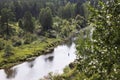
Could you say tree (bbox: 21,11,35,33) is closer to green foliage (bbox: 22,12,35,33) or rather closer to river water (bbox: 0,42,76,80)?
green foliage (bbox: 22,12,35,33)

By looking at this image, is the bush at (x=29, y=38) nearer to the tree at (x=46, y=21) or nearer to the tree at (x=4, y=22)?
the tree at (x=4, y=22)

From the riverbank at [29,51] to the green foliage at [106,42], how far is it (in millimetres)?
66279

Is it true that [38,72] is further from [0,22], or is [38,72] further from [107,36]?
[107,36]

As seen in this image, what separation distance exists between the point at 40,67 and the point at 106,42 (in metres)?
65.2

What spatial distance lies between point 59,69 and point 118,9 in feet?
203

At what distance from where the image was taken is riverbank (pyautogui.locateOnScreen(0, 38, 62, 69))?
8108 centimetres

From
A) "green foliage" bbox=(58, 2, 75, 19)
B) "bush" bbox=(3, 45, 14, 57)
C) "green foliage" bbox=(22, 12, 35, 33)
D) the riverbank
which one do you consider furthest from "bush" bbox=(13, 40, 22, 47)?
"green foliage" bbox=(58, 2, 75, 19)

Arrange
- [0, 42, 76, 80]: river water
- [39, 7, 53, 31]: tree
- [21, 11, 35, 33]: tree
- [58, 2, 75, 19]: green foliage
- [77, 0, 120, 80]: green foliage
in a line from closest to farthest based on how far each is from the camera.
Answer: [77, 0, 120, 80]: green foliage → [0, 42, 76, 80]: river water → [21, 11, 35, 33]: tree → [39, 7, 53, 31]: tree → [58, 2, 75, 19]: green foliage

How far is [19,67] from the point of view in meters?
78.0

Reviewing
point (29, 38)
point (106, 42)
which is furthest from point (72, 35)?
point (106, 42)

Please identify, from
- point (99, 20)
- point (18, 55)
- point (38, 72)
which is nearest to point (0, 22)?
point (18, 55)

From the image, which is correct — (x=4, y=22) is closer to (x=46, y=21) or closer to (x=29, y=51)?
(x=46, y=21)

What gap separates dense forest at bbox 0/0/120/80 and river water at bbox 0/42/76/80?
11.8ft

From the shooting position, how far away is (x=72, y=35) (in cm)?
12569
